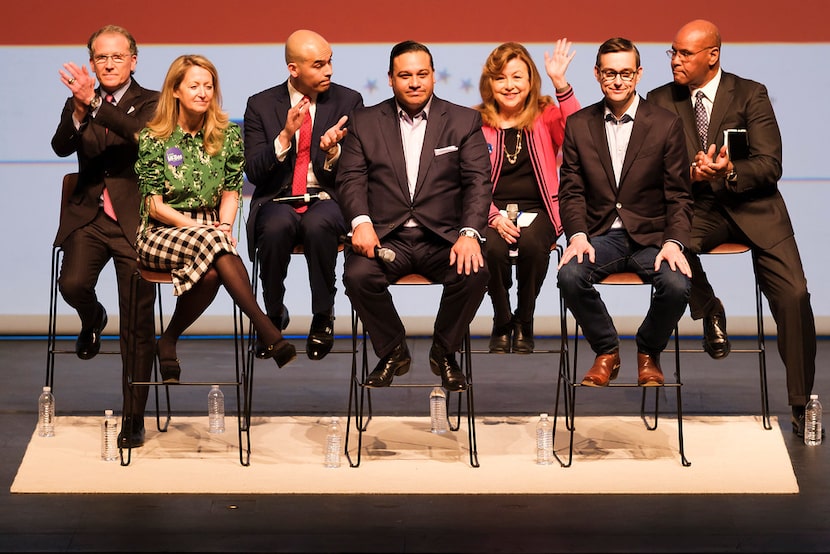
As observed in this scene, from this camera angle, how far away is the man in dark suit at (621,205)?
5109 mm

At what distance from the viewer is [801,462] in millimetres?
5164

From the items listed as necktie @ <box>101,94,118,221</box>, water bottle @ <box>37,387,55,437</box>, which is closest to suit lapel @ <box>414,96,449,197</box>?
necktie @ <box>101,94,118,221</box>

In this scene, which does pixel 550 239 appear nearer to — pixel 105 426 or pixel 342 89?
pixel 342 89

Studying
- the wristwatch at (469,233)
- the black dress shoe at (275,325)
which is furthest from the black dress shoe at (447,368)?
the black dress shoe at (275,325)

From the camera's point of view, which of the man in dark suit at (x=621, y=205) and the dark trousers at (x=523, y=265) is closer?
the man in dark suit at (x=621, y=205)

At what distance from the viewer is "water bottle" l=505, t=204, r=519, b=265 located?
5430 millimetres

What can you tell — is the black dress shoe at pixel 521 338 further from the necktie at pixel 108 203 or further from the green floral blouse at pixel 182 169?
the necktie at pixel 108 203

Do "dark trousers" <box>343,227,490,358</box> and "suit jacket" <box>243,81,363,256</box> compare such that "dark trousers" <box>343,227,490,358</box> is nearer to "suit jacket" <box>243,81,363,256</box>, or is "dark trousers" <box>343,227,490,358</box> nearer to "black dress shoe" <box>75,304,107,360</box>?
"suit jacket" <box>243,81,363,256</box>

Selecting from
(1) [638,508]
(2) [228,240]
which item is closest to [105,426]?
(2) [228,240]

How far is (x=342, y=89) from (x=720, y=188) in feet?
5.52

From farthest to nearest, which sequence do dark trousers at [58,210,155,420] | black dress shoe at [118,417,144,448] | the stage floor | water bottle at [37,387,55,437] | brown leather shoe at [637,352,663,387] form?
1. water bottle at [37,387,55,437]
2. dark trousers at [58,210,155,420]
3. black dress shoe at [118,417,144,448]
4. brown leather shoe at [637,352,663,387]
5. the stage floor

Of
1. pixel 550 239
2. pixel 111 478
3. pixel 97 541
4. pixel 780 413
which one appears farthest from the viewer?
pixel 780 413

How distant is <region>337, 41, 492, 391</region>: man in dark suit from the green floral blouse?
490 millimetres

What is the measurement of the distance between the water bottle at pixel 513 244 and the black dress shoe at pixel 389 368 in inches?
25.7
